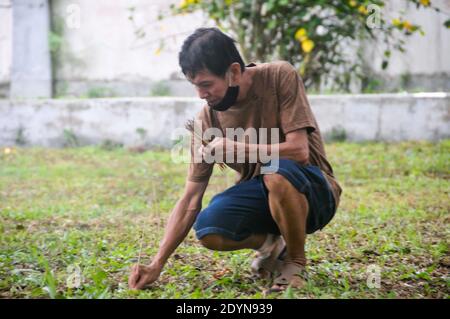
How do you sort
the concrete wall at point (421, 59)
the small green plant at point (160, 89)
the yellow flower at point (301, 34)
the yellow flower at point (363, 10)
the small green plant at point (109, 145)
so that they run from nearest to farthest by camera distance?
the yellow flower at point (363, 10)
the yellow flower at point (301, 34)
the small green plant at point (109, 145)
the concrete wall at point (421, 59)
the small green plant at point (160, 89)

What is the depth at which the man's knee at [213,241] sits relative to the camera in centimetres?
320

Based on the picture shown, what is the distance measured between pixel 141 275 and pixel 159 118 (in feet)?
15.4

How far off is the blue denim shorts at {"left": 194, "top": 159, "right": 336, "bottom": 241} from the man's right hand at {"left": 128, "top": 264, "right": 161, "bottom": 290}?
27cm

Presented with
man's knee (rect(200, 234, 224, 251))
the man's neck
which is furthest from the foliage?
man's knee (rect(200, 234, 224, 251))

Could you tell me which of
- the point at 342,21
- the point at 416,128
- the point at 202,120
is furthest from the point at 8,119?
the point at 202,120

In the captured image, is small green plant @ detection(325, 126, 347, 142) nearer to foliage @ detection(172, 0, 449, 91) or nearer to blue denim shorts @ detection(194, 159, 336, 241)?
foliage @ detection(172, 0, 449, 91)

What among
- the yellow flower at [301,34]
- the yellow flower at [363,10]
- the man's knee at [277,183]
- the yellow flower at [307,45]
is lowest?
the man's knee at [277,183]

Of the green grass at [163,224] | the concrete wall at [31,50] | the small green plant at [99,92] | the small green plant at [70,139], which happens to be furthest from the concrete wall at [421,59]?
the concrete wall at [31,50]

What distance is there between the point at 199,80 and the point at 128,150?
4.70 meters

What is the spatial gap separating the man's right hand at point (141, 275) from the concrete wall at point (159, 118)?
13.6ft

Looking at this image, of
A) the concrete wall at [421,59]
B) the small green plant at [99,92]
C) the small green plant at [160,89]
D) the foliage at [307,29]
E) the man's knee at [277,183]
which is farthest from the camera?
the small green plant at [160,89]

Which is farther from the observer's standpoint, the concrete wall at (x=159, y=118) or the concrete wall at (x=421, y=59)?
the concrete wall at (x=421, y=59)

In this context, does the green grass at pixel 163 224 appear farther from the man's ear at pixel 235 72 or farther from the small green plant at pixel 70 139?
the man's ear at pixel 235 72

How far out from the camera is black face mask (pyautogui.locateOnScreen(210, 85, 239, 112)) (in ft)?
10.5
